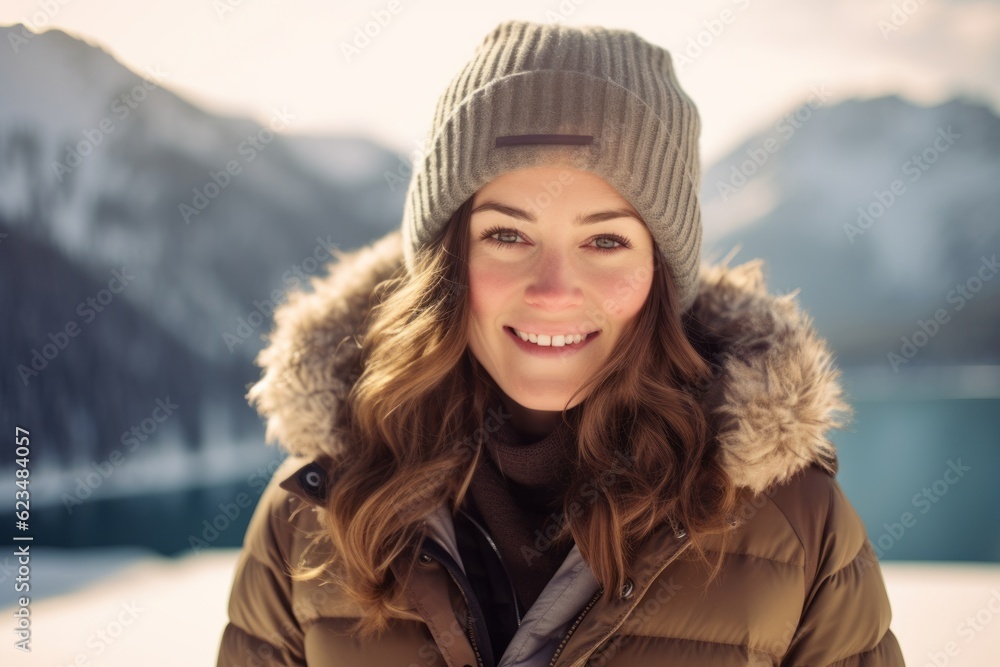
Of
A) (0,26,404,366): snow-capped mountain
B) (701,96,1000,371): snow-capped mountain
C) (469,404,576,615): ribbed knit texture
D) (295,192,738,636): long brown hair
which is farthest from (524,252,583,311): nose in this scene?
(701,96,1000,371): snow-capped mountain

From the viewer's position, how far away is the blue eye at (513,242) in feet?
4.07

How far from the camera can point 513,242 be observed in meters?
1.25

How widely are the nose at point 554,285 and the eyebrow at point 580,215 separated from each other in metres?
0.07

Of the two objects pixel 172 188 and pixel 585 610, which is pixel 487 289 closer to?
pixel 585 610

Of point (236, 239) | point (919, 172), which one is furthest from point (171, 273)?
point (919, 172)

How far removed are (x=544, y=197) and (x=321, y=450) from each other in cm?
69

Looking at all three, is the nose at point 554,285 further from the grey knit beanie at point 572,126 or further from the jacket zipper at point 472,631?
the jacket zipper at point 472,631

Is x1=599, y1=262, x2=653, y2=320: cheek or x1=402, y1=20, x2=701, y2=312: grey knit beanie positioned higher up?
x1=402, y1=20, x2=701, y2=312: grey knit beanie

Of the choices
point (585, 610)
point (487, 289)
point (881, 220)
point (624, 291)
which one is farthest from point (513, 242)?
point (881, 220)

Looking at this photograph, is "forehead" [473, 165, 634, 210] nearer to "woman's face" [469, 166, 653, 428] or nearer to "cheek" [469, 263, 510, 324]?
"woman's face" [469, 166, 653, 428]

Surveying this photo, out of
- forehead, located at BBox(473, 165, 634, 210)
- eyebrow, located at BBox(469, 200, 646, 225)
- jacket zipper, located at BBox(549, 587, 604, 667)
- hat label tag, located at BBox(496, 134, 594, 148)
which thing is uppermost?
hat label tag, located at BBox(496, 134, 594, 148)

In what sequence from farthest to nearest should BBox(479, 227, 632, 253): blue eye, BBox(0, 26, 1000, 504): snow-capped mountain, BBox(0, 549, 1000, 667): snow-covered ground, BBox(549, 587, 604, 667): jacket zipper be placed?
BBox(0, 26, 1000, 504): snow-capped mountain
BBox(0, 549, 1000, 667): snow-covered ground
BBox(479, 227, 632, 253): blue eye
BBox(549, 587, 604, 667): jacket zipper

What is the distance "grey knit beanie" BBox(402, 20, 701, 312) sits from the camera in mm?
1205

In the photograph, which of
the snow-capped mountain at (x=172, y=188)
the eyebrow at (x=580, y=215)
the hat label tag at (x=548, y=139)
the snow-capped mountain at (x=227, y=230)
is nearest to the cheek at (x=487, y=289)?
the eyebrow at (x=580, y=215)
